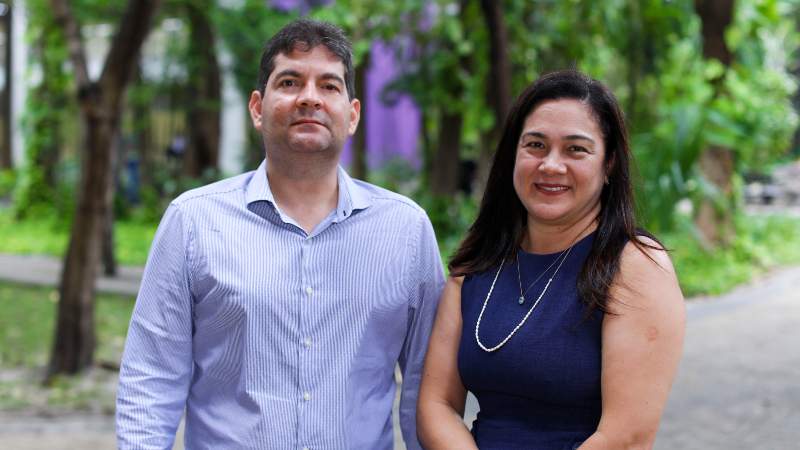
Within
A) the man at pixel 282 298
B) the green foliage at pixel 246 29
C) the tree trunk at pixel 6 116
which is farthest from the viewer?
the tree trunk at pixel 6 116

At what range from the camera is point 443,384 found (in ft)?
6.77

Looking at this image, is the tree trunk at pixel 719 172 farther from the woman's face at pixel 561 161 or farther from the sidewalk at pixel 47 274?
the woman's face at pixel 561 161

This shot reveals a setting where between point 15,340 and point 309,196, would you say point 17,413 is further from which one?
point 309,196

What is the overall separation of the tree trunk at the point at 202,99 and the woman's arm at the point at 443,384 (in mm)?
Result: 12654

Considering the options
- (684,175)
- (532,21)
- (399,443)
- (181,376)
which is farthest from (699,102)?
(181,376)

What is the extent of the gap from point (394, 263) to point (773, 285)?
8.94 metres

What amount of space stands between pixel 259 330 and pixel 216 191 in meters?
0.43

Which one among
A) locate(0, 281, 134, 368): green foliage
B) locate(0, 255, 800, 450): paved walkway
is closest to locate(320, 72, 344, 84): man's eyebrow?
locate(0, 255, 800, 450): paved walkway

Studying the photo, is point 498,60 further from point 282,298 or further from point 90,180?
point 282,298

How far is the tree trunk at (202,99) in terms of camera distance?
46.8 ft

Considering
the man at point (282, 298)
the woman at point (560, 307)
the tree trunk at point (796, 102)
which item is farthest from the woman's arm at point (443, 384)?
the tree trunk at point (796, 102)

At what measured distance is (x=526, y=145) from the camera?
198cm

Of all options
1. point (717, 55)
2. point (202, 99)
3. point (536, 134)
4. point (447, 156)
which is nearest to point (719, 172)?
point (717, 55)

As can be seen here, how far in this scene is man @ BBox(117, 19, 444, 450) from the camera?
1.96 metres
